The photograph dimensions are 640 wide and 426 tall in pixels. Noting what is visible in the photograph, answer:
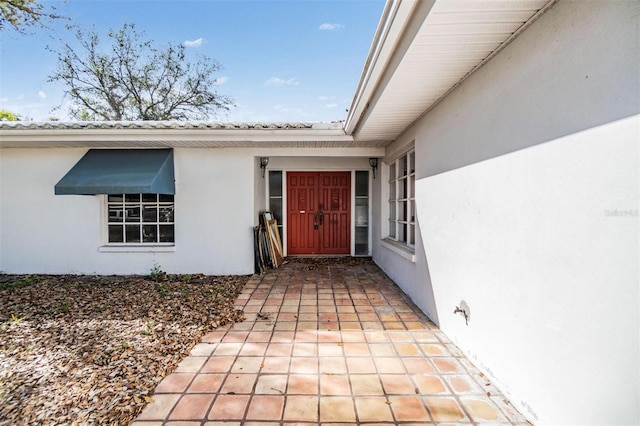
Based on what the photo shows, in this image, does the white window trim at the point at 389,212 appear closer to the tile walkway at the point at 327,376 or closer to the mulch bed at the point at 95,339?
the tile walkway at the point at 327,376

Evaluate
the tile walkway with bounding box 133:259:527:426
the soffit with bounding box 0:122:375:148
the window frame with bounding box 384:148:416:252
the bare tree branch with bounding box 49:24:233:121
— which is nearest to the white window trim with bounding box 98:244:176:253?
the soffit with bounding box 0:122:375:148

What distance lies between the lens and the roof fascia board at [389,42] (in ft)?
7.66

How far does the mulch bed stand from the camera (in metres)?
2.60

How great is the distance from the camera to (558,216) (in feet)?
6.93

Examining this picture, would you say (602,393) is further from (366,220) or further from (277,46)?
(277,46)

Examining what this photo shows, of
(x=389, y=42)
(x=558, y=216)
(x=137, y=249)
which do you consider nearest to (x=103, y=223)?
(x=137, y=249)

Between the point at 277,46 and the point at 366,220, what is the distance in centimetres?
928

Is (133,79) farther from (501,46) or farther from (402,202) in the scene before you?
(501,46)

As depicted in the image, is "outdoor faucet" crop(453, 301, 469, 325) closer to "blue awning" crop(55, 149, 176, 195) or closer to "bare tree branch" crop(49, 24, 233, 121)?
"blue awning" crop(55, 149, 176, 195)

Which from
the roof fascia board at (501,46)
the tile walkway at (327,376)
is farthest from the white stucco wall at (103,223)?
the roof fascia board at (501,46)

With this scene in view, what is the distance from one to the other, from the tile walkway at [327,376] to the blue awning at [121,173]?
10.9ft

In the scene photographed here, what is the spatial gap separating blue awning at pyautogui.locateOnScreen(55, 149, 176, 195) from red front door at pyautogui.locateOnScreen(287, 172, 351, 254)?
3.67 meters

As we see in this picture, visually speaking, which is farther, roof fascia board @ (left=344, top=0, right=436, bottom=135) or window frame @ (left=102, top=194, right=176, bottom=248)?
window frame @ (left=102, top=194, right=176, bottom=248)

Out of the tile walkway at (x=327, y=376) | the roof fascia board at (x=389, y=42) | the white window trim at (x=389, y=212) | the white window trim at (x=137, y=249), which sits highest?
the roof fascia board at (x=389, y=42)
